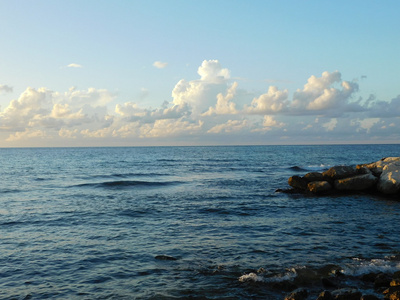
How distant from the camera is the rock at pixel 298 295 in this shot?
949 centimetres

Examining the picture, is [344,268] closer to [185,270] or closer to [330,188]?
[185,270]

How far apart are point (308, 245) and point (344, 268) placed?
9.98 ft

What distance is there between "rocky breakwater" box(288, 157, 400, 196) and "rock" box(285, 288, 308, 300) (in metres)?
22.5

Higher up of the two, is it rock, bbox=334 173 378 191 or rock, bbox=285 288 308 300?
rock, bbox=334 173 378 191

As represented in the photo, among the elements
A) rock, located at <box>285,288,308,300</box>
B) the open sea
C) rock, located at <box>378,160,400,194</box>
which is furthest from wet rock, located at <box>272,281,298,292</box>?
rock, located at <box>378,160,400,194</box>

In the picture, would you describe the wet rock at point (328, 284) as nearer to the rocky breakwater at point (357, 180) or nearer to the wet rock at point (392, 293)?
the wet rock at point (392, 293)

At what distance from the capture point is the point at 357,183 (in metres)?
30.9

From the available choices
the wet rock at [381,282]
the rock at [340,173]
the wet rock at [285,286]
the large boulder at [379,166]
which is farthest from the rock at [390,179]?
the wet rock at [285,286]

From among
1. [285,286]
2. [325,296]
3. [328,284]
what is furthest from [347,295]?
[285,286]

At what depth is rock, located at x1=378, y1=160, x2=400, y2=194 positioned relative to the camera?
1138 inches

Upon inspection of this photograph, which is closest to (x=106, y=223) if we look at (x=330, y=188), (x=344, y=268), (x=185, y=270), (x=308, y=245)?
(x=185, y=270)

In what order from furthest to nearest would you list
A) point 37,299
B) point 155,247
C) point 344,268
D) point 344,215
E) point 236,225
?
point 344,215, point 236,225, point 155,247, point 344,268, point 37,299

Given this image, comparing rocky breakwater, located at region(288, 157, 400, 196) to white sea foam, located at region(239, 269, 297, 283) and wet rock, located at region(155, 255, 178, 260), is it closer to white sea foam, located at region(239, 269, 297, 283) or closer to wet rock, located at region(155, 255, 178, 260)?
white sea foam, located at region(239, 269, 297, 283)

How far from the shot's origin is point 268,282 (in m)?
11.0
